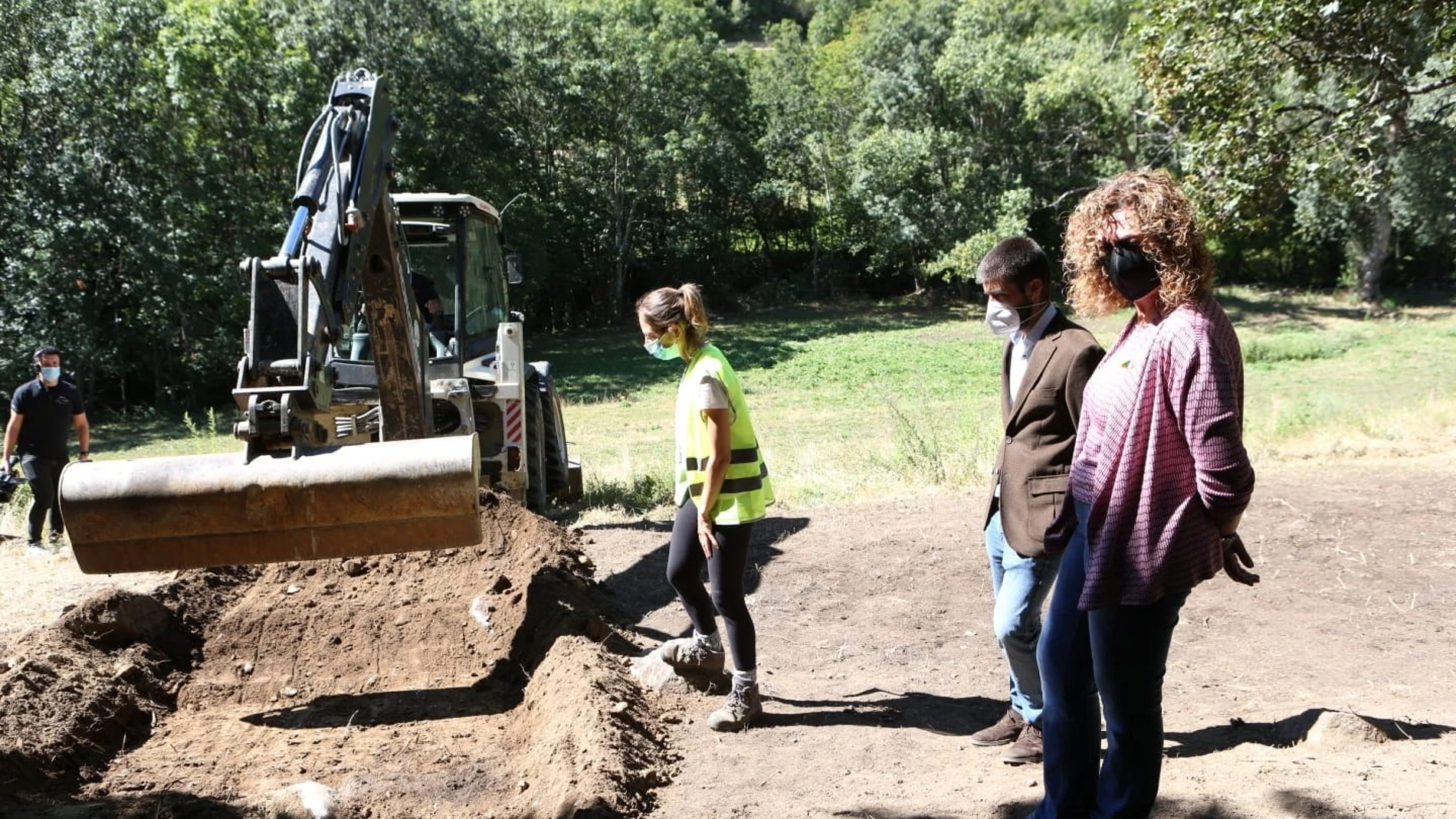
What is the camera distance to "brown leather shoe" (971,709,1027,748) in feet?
14.3

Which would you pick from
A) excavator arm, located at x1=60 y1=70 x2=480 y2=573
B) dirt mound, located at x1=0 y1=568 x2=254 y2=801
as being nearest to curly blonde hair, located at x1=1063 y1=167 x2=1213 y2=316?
excavator arm, located at x1=60 y1=70 x2=480 y2=573

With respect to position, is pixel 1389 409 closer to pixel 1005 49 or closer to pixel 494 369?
pixel 494 369

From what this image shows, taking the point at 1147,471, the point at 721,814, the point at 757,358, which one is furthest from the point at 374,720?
the point at 757,358

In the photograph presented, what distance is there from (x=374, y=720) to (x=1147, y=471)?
13.0 ft

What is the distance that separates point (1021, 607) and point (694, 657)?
5.64 feet

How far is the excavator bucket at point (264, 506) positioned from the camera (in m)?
5.03

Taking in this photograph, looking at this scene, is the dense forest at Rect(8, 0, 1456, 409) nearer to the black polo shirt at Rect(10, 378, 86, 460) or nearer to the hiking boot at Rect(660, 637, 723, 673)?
the black polo shirt at Rect(10, 378, 86, 460)

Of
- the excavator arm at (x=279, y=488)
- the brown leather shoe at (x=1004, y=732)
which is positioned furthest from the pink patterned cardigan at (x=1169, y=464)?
the excavator arm at (x=279, y=488)

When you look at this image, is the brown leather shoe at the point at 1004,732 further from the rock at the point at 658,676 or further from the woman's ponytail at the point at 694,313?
the woman's ponytail at the point at 694,313

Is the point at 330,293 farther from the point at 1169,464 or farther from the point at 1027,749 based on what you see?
the point at 1169,464

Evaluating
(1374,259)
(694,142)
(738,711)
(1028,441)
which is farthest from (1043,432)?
(1374,259)

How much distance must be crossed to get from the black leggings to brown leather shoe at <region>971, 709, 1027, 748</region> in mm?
964

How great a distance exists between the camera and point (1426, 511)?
7.45m

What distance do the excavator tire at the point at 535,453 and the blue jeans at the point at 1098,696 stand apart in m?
7.19
